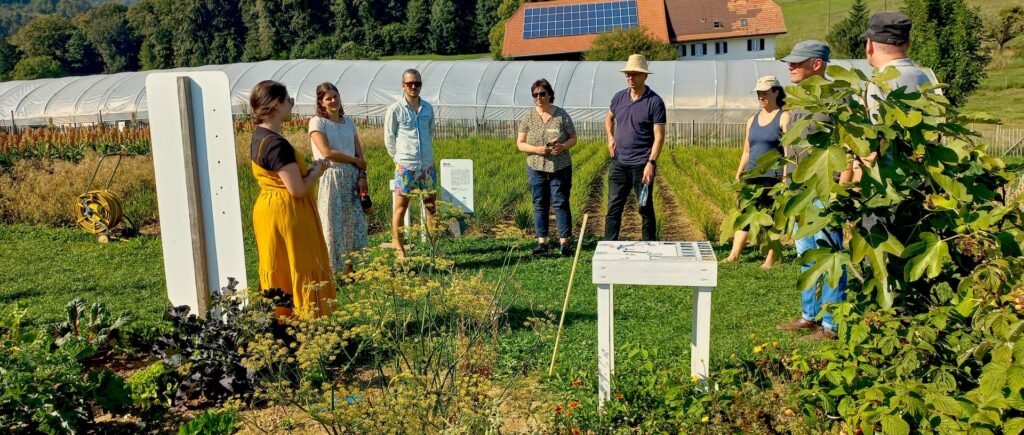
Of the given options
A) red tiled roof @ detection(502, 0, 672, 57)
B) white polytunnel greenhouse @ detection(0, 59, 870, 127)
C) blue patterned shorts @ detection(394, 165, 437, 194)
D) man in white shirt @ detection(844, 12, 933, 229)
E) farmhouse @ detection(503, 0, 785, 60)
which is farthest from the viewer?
red tiled roof @ detection(502, 0, 672, 57)

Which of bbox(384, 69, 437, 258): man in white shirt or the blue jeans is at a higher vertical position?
bbox(384, 69, 437, 258): man in white shirt

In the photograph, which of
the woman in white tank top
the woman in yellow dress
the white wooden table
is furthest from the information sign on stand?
the white wooden table

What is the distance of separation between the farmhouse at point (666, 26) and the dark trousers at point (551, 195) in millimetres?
35321

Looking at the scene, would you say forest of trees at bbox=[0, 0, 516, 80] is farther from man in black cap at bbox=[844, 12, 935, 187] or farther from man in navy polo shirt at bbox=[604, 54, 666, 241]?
man in black cap at bbox=[844, 12, 935, 187]

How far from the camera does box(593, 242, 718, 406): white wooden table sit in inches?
123

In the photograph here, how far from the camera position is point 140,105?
79.7 ft

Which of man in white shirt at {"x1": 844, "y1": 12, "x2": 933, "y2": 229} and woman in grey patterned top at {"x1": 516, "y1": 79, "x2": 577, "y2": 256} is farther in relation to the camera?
woman in grey patterned top at {"x1": 516, "y1": 79, "x2": 577, "y2": 256}

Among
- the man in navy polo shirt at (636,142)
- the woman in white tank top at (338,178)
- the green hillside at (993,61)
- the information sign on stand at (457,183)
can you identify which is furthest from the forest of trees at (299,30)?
the woman in white tank top at (338,178)

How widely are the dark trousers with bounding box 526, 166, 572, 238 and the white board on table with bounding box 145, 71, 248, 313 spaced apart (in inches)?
114

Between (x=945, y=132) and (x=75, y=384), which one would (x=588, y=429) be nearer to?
(x=945, y=132)

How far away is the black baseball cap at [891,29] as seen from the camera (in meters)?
3.65

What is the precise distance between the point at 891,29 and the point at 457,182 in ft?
14.2

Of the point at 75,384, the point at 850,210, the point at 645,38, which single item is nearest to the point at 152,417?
the point at 75,384

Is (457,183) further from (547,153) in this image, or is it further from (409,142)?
(547,153)
